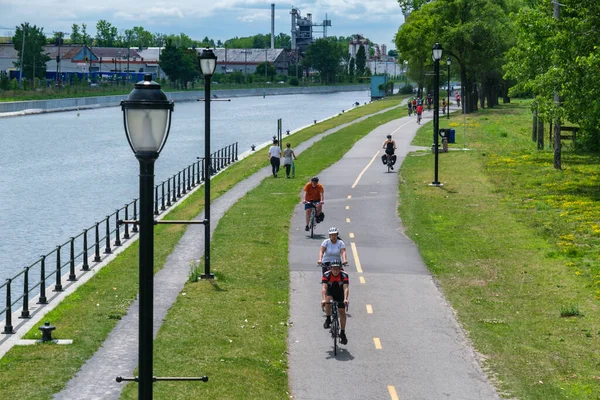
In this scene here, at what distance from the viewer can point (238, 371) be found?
1509 centimetres

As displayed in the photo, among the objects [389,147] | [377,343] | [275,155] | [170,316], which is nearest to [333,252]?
[377,343]

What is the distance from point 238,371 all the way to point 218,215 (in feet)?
59.7

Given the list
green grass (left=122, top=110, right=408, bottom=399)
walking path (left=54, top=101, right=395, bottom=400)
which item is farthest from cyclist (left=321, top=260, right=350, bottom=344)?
walking path (left=54, top=101, right=395, bottom=400)

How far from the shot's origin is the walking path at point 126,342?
46.4 feet

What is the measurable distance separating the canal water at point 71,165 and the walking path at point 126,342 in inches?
292

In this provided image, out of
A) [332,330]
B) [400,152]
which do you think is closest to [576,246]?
[332,330]

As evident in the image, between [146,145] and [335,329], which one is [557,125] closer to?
[335,329]

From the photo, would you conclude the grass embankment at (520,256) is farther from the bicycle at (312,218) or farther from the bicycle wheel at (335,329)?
the bicycle at (312,218)

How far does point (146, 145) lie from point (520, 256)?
18653 mm

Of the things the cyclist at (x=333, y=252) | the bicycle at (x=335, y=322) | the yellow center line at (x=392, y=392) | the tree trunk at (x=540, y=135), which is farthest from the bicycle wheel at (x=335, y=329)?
the tree trunk at (x=540, y=135)

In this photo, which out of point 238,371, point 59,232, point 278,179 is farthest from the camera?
point 278,179

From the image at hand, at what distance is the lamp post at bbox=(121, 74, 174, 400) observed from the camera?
7820mm

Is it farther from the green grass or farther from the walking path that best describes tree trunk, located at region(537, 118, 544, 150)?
the walking path

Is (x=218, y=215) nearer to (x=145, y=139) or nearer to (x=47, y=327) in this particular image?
(x=47, y=327)
